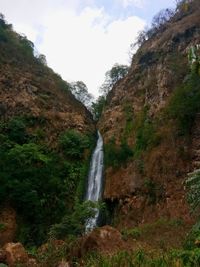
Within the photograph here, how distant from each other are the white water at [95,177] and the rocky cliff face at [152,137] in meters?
0.70

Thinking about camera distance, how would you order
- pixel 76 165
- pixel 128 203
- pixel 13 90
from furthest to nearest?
pixel 13 90 < pixel 76 165 < pixel 128 203

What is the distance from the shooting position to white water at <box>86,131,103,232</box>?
2865cm

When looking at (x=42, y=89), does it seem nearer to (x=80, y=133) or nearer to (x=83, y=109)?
(x=83, y=109)

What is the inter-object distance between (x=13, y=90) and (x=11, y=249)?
26694 mm

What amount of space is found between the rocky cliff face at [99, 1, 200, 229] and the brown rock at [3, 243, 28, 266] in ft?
33.9

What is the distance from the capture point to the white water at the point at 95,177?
28648 mm

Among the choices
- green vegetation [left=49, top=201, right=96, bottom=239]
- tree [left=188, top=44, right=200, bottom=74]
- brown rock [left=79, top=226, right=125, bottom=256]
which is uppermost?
tree [left=188, top=44, right=200, bottom=74]

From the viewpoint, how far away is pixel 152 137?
2992 centimetres

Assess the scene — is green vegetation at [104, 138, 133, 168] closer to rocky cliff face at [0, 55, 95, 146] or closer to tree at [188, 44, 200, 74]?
rocky cliff face at [0, 55, 95, 146]

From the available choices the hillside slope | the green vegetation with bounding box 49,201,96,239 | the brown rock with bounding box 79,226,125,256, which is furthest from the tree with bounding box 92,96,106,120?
the brown rock with bounding box 79,226,125,256

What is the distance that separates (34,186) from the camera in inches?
1085

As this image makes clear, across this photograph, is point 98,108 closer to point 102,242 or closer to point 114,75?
point 114,75

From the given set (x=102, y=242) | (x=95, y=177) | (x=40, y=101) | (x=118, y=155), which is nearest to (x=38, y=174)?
(x=95, y=177)

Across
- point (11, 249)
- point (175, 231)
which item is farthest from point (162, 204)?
point (11, 249)
